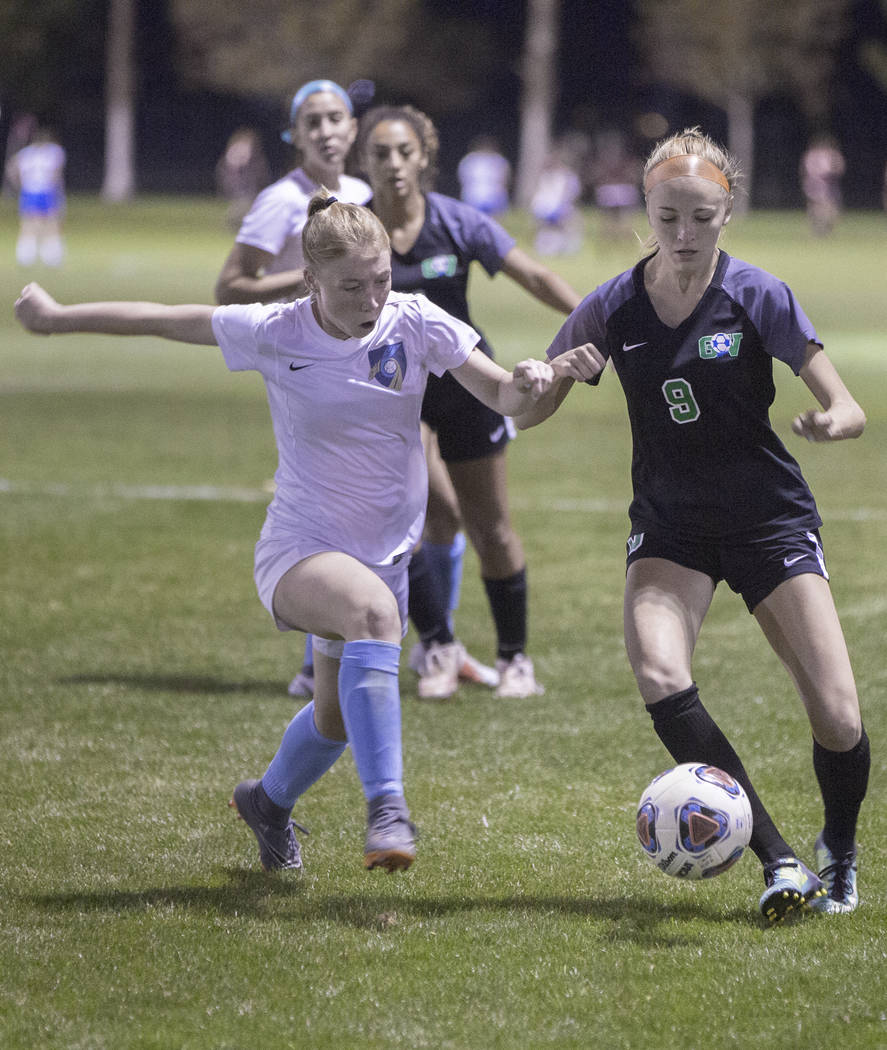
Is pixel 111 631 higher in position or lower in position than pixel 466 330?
lower

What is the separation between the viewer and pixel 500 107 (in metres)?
66.5

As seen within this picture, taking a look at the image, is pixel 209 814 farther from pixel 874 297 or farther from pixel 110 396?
pixel 874 297

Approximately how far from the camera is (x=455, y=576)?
7.54 metres

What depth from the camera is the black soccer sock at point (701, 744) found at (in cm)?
436

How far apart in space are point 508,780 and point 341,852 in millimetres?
967

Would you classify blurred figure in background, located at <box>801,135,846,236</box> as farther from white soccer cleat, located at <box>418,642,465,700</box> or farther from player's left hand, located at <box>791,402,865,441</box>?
player's left hand, located at <box>791,402,865,441</box>

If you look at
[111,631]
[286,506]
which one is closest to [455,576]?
[111,631]

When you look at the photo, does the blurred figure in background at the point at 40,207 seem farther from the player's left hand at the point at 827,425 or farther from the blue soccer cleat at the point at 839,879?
the player's left hand at the point at 827,425

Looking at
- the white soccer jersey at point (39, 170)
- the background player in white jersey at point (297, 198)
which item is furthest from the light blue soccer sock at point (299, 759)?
the white soccer jersey at point (39, 170)

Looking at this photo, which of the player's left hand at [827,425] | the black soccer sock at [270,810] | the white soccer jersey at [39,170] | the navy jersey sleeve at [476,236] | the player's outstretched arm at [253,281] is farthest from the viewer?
the white soccer jersey at [39,170]

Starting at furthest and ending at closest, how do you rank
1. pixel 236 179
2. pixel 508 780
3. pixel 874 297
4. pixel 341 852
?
pixel 236 179 → pixel 874 297 → pixel 508 780 → pixel 341 852

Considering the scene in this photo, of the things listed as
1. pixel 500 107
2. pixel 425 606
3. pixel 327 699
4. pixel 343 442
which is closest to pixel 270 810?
pixel 327 699

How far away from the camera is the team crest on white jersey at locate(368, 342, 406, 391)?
449cm

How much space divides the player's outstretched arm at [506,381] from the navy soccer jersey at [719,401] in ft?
1.03
